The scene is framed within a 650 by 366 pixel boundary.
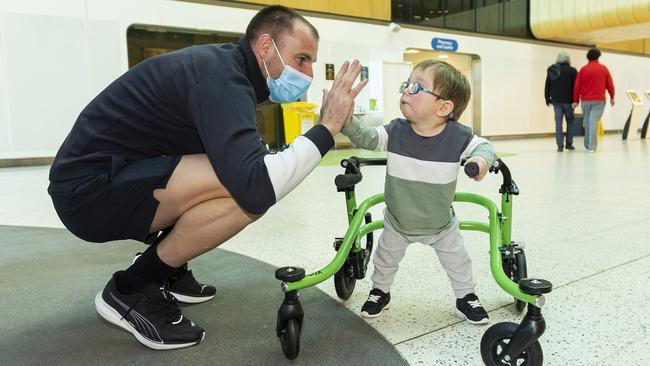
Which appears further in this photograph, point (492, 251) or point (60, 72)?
point (60, 72)

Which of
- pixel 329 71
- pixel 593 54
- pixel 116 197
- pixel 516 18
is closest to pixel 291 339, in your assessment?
pixel 116 197

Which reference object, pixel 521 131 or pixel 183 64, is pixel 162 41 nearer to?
→ pixel 183 64

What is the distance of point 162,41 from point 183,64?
742cm

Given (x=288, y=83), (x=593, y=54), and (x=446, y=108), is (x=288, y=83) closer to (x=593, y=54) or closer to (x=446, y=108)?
(x=446, y=108)

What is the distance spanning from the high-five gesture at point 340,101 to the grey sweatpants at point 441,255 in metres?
0.42

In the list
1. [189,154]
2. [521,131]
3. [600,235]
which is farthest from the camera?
[521,131]

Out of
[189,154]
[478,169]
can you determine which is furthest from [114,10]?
[478,169]

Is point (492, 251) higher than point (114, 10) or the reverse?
the reverse

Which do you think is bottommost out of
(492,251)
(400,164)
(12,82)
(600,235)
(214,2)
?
(600,235)

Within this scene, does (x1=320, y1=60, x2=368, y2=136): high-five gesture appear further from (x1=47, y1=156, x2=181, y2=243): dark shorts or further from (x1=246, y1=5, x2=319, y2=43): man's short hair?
(x1=47, y1=156, x2=181, y2=243): dark shorts

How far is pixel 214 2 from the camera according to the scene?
26.1ft

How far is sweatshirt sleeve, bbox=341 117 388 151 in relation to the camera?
138 cm

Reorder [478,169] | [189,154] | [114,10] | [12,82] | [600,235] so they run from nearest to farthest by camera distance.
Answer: [478,169] < [189,154] < [600,235] < [12,82] < [114,10]

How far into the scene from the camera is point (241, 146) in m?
1.07
